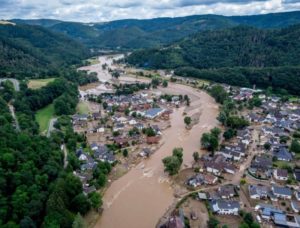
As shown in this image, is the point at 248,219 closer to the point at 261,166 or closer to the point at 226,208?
the point at 226,208

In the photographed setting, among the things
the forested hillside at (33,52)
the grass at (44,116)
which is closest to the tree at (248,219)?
the grass at (44,116)

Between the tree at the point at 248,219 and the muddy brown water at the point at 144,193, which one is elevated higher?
the tree at the point at 248,219

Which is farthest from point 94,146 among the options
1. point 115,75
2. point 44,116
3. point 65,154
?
point 115,75

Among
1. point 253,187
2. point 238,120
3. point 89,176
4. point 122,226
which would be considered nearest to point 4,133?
point 89,176

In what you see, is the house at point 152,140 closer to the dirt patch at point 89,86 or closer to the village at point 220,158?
the village at point 220,158

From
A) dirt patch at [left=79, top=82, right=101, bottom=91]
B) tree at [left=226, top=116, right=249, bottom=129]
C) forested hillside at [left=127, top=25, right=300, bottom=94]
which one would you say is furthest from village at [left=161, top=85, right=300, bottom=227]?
dirt patch at [left=79, top=82, right=101, bottom=91]

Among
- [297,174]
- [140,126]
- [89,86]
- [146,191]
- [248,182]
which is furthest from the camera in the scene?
[89,86]
